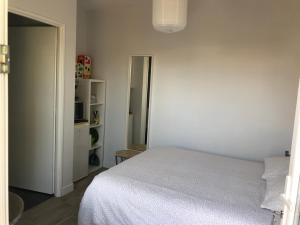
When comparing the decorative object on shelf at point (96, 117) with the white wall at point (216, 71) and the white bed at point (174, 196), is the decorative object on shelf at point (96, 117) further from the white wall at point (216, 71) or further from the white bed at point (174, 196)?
the white bed at point (174, 196)

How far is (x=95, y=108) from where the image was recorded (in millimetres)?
4309

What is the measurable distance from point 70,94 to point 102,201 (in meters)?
1.57

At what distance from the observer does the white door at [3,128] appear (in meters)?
0.74

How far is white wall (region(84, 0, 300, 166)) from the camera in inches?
125

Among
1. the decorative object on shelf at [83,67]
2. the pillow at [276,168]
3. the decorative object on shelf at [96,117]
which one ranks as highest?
the decorative object on shelf at [83,67]

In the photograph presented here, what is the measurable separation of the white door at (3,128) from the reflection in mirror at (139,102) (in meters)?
3.19

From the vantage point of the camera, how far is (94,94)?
4.28 meters

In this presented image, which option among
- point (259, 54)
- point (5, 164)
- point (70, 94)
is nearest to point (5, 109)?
point (5, 164)

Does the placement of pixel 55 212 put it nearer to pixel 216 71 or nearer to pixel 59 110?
pixel 59 110

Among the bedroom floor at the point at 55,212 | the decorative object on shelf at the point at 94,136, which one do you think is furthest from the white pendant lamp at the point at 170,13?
the decorative object on shelf at the point at 94,136

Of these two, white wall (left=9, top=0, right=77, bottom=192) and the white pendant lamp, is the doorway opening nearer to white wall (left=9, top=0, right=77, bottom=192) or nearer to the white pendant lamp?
white wall (left=9, top=0, right=77, bottom=192)

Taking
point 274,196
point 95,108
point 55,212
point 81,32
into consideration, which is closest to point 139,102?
point 95,108

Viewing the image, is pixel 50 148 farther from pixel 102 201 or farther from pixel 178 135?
pixel 178 135

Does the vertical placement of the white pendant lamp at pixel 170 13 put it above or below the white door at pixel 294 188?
above
